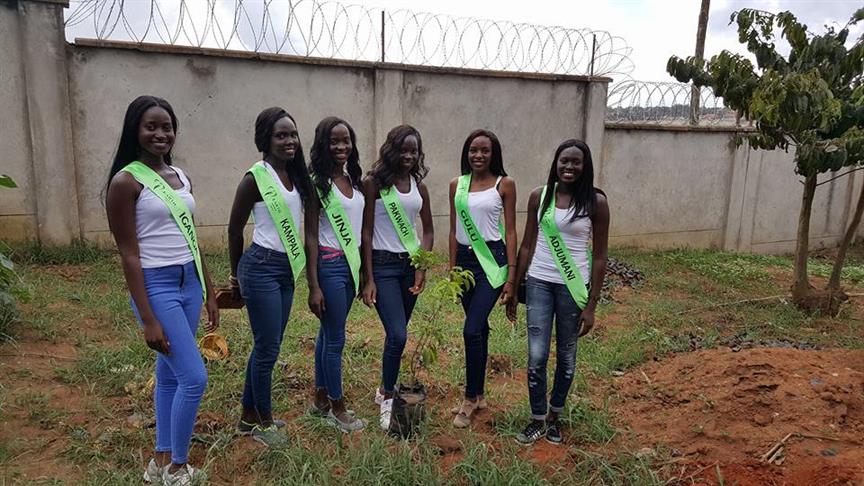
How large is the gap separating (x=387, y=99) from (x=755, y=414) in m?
5.28

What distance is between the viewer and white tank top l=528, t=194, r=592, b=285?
2.89 meters

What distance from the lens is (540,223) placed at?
9.85 ft

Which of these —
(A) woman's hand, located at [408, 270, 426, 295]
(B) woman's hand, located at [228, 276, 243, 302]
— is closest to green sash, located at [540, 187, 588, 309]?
(A) woman's hand, located at [408, 270, 426, 295]

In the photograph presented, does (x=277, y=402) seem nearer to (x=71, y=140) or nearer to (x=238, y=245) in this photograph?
(x=238, y=245)

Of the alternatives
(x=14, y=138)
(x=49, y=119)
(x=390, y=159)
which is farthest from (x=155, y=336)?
(x=14, y=138)

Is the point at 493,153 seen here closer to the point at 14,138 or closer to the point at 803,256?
the point at 803,256

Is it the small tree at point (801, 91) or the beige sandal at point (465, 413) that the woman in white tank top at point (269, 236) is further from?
the small tree at point (801, 91)

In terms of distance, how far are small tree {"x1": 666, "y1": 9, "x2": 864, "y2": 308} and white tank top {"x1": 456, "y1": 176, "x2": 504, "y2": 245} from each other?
3.12 m

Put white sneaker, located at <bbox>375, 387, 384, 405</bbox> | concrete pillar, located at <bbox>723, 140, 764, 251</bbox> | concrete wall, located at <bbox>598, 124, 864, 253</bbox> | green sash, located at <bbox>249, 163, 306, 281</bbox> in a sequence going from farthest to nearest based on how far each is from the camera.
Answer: concrete pillar, located at <bbox>723, 140, 764, 251</bbox>, concrete wall, located at <bbox>598, 124, 864, 253</bbox>, white sneaker, located at <bbox>375, 387, 384, 405</bbox>, green sash, located at <bbox>249, 163, 306, 281</bbox>

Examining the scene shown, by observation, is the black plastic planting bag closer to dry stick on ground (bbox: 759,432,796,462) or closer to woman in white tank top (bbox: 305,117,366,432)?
woman in white tank top (bbox: 305,117,366,432)

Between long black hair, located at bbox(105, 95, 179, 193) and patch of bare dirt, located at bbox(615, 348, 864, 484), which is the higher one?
long black hair, located at bbox(105, 95, 179, 193)

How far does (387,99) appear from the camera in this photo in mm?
7137

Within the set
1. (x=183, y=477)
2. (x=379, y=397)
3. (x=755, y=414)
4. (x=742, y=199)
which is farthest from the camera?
(x=742, y=199)

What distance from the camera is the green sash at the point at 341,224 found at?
284 cm
